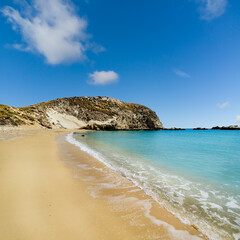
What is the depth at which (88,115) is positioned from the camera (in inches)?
2995

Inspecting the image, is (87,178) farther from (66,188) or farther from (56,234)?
(56,234)

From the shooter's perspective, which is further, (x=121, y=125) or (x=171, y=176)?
(x=121, y=125)

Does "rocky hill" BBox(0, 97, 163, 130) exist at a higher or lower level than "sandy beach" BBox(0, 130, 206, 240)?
higher

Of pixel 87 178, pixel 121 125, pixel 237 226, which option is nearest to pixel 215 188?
pixel 237 226

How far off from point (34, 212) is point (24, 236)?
76cm

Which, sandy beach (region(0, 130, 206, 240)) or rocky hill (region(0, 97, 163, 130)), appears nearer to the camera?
sandy beach (region(0, 130, 206, 240))

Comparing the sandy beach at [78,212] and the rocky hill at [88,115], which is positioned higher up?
the rocky hill at [88,115]

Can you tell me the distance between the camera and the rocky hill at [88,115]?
56281 millimetres

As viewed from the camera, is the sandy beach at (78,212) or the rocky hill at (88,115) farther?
the rocky hill at (88,115)

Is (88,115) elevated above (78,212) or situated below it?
above

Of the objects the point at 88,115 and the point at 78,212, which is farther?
the point at 88,115

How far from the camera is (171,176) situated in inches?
262

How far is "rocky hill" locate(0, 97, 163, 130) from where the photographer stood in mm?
56281

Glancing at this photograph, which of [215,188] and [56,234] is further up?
[56,234]
